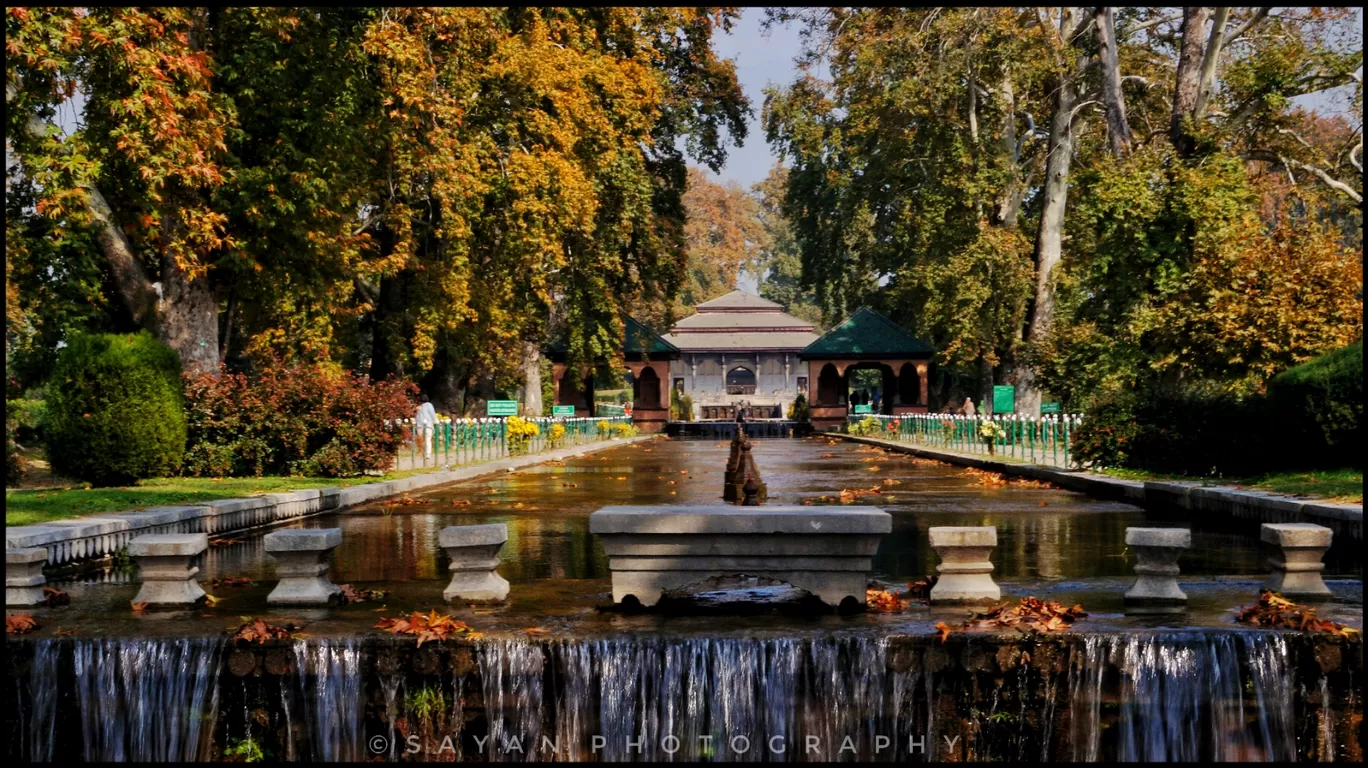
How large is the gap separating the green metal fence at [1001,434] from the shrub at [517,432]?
10.6m

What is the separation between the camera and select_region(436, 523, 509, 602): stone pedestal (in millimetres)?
9648

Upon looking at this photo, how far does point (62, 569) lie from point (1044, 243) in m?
35.1

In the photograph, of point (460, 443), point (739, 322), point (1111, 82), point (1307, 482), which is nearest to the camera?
point (1307, 482)

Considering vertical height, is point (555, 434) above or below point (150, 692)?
above

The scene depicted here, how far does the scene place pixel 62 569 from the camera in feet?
39.0

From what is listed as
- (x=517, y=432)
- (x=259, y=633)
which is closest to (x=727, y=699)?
(x=259, y=633)

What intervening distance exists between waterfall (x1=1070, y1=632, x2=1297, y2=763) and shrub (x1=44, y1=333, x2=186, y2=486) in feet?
46.4

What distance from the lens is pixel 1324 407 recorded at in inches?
682

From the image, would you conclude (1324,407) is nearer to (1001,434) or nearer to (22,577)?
(22,577)

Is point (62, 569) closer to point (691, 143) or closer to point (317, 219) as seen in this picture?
point (317, 219)

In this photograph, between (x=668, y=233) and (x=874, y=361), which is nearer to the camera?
(x=668, y=233)

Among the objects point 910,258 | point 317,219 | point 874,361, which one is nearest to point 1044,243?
point 910,258

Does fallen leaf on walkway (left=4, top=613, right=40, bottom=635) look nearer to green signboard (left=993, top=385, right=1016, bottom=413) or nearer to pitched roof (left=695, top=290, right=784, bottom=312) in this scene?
green signboard (left=993, top=385, right=1016, bottom=413)

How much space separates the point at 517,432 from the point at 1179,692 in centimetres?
2794
